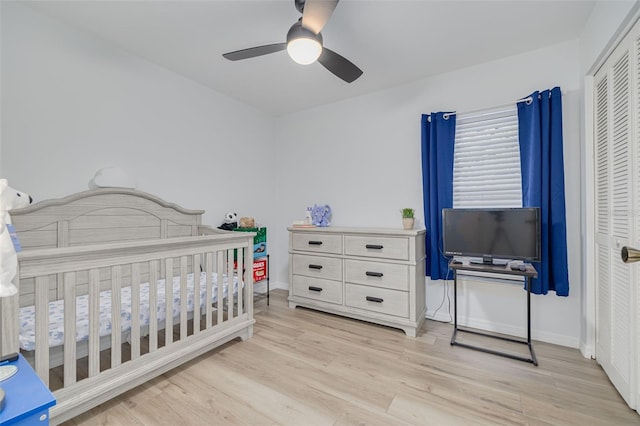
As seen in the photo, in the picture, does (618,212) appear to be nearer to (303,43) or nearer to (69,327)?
(303,43)

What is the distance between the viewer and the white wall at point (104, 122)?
1.89 meters

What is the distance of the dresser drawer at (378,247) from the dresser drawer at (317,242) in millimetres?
102

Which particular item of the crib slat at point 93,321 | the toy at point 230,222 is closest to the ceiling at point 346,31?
the toy at point 230,222

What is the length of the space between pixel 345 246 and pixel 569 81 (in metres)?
2.29

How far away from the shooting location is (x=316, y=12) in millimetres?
1492

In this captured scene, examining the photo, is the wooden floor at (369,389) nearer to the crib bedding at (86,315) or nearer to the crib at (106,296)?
the crib at (106,296)

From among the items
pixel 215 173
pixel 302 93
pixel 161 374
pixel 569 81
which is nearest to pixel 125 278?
pixel 161 374

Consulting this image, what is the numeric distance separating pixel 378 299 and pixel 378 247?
1.58ft

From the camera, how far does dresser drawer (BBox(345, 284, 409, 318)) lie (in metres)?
2.50

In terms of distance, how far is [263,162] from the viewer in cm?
382

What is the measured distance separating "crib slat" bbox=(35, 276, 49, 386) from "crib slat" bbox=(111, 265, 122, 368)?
28 cm

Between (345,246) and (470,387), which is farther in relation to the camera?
(345,246)

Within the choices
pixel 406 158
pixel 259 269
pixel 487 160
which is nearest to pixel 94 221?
pixel 259 269

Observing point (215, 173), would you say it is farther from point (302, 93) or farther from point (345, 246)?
point (345, 246)
